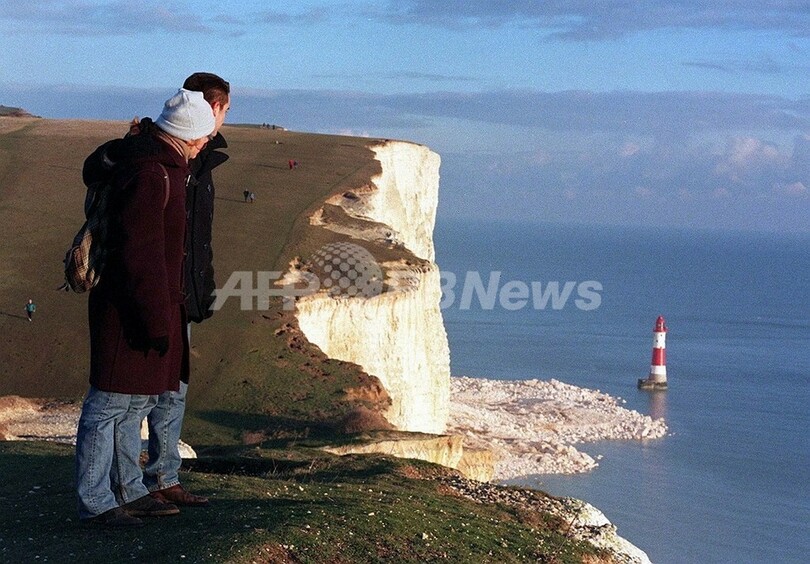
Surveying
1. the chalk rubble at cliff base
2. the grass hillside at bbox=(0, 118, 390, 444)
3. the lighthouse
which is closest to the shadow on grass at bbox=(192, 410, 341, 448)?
the grass hillside at bbox=(0, 118, 390, 444)

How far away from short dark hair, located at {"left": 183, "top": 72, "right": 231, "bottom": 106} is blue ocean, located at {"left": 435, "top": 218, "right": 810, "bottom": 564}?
25.5 meters

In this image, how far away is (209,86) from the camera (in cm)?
877

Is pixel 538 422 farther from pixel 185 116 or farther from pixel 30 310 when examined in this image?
pixel 185 116

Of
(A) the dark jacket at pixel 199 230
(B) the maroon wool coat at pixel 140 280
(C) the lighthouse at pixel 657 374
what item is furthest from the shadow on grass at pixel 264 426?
(C) the lighthouse at pixel 657 374

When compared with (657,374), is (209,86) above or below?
above

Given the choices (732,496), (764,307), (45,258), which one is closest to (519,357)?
(732,496)

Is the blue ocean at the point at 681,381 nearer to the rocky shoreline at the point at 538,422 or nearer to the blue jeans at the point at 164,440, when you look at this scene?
the rocky shoreline at the point at 538,422

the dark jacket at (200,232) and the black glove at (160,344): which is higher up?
the dark jacket at (200,232)

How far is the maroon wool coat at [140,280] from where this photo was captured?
7895 mm

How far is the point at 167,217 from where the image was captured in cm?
824

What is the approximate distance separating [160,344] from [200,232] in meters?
1.18

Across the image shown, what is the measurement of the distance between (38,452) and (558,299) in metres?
110

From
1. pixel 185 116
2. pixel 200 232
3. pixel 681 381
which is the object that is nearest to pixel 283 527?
pixel 200 232

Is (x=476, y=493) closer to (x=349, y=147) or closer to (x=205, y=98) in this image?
(x=205, y=98)
